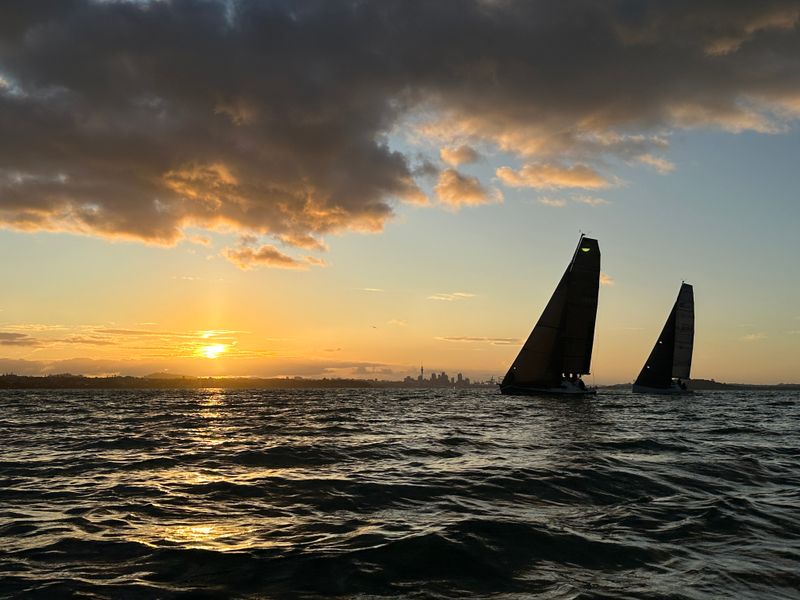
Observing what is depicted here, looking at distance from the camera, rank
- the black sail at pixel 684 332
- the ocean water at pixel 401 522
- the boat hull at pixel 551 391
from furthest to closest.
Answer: the black sail at pixel 684 332, the boat hull at pixel 551 391, the ocean water at pixel 401 522

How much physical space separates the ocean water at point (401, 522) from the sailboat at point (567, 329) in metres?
49.9

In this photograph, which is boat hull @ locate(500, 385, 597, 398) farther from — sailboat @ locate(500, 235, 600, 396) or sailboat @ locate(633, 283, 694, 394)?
sailboat @ locate(633, 283, 694, 394)

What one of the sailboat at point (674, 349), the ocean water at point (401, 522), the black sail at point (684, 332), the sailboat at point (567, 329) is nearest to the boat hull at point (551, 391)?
the sailboat at point (567, 329)

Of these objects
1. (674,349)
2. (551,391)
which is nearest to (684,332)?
(674,349)

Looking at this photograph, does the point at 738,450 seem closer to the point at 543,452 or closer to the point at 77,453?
the point at 543,452

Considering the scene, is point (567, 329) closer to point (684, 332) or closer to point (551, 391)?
point (551, 391)

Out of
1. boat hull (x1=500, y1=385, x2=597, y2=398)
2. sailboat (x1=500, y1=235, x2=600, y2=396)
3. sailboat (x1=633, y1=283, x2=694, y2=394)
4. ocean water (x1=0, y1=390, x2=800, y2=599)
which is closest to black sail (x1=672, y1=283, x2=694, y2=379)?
sailboat (x1=633, y1=283, x2=694, y2=394)

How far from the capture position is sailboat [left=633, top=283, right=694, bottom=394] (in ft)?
325

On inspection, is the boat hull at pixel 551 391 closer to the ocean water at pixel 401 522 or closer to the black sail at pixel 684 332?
the black sail at pixel 684 332

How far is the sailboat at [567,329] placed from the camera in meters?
70.4

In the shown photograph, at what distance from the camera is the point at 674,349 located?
99.4m

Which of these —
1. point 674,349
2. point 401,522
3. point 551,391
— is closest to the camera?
point 401,522

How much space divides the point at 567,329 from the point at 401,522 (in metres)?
64.1

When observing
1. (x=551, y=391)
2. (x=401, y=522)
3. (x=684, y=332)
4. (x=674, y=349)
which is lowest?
(x=551, y=391)
